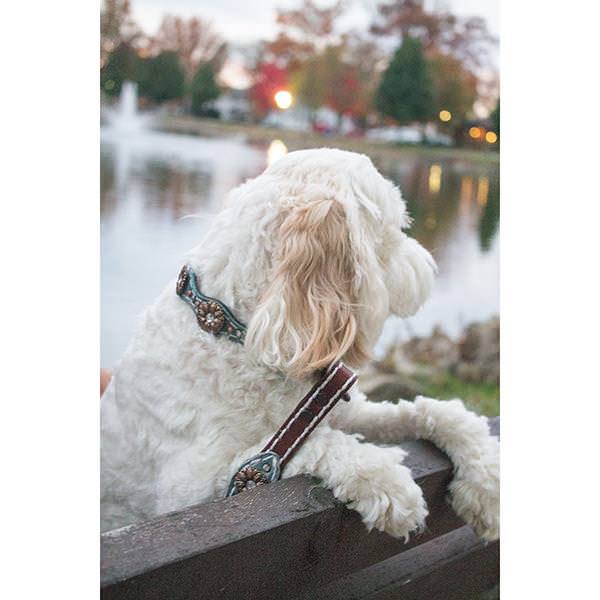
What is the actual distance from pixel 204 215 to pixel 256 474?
0.49 m

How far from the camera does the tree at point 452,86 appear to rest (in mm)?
2068

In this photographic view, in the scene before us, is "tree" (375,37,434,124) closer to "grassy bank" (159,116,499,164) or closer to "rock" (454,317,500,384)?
"grassy bank" (159,116,499,164)

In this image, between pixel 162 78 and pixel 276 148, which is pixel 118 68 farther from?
pixel 276 148

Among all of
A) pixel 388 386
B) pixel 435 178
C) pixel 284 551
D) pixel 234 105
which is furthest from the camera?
pixel 388 386

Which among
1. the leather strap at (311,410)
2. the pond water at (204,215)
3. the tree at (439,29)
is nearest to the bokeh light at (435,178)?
the pond water at (204,215)

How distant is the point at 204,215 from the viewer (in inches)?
65.2

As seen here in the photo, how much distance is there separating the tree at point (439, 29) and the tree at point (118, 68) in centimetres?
63

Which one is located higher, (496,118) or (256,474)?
(496,118)

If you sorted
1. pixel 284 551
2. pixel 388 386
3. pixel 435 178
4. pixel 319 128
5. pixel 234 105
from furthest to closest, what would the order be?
pixel 388 386
pixel 435 178
pixel 319 128
pixel 234 105
pixel 284 551

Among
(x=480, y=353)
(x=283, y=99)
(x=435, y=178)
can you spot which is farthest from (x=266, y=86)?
(x=480, y=353)

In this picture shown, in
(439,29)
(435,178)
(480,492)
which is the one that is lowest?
(480,492)

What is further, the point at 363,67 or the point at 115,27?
the point at 363,67
